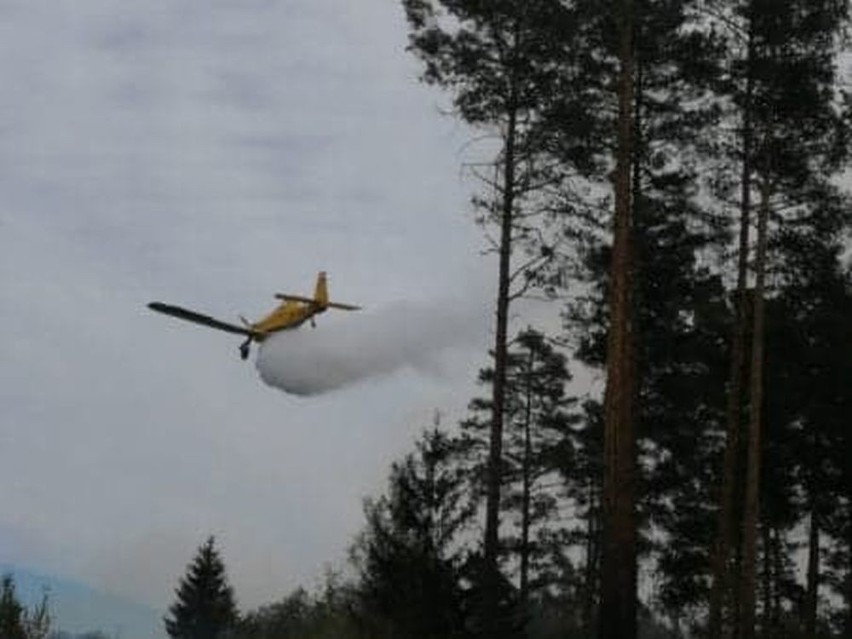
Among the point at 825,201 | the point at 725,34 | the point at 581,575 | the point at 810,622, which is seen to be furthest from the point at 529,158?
the point at 581,575

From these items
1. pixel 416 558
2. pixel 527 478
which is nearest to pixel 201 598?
pixel 527 478

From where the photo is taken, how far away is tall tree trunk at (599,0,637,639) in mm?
20922

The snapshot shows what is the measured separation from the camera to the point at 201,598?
64375 millimetres

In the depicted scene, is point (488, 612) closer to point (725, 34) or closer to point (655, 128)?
point (655, 128)

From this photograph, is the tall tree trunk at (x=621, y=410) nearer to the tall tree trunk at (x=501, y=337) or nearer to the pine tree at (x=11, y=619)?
the tall tree trunk at (x=501, y=337)

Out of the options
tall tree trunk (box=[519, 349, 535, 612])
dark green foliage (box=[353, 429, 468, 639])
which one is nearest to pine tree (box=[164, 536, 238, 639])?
tall tree trunk (box=[519, 349, 535, 612])

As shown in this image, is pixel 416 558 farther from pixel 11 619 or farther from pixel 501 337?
pixel 11 619

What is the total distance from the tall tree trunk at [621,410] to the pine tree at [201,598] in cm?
4190

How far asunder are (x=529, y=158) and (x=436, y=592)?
27.8 feet

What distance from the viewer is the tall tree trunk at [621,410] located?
824 inches

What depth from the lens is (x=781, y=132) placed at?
2602cm

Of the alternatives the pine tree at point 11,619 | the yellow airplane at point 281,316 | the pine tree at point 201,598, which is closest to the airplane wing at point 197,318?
the yellow airplane at point 281,316

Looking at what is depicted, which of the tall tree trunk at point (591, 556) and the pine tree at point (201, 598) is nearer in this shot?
the tall tree trunk at point (591, 556)

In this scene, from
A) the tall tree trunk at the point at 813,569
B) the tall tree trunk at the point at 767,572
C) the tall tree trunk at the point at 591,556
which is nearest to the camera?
the tall tree trunk at the point at 767,572
